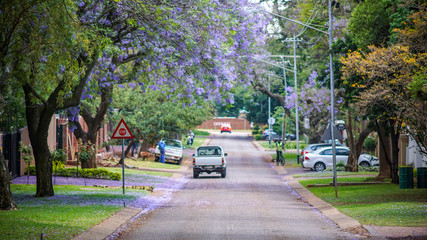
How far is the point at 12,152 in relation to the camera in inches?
1096

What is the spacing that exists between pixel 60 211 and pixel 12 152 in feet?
41.7

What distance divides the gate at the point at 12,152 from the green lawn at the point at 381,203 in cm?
1310

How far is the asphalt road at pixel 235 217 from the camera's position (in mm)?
13391

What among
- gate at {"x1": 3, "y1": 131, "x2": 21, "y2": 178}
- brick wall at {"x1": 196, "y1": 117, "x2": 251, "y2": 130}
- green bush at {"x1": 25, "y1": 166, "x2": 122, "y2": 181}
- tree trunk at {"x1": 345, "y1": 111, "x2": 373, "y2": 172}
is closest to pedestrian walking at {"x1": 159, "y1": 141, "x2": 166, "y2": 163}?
tree trunk at {"x1": 345, "y1": 111, "x2": 373, "y2": 172}

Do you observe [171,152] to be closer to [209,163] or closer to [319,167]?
[319,167]

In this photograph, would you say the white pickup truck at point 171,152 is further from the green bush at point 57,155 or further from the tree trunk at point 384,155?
the tree trunk at point 384,155

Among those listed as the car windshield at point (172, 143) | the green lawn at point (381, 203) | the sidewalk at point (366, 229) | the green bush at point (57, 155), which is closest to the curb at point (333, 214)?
the sidewalk at point (366, 229)

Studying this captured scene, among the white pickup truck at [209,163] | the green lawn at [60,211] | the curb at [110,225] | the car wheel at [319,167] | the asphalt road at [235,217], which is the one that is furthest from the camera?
the car wheel at [319,167]

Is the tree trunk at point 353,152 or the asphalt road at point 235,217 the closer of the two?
the asphalt road at point 235,217

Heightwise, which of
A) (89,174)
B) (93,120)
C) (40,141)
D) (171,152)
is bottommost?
(89,174)

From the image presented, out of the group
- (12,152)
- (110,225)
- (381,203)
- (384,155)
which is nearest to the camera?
(110,225)

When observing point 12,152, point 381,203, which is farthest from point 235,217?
point 12,152

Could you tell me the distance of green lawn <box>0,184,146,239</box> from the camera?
496 inches

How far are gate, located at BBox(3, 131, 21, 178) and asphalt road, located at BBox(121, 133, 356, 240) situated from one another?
7670 millimetres
